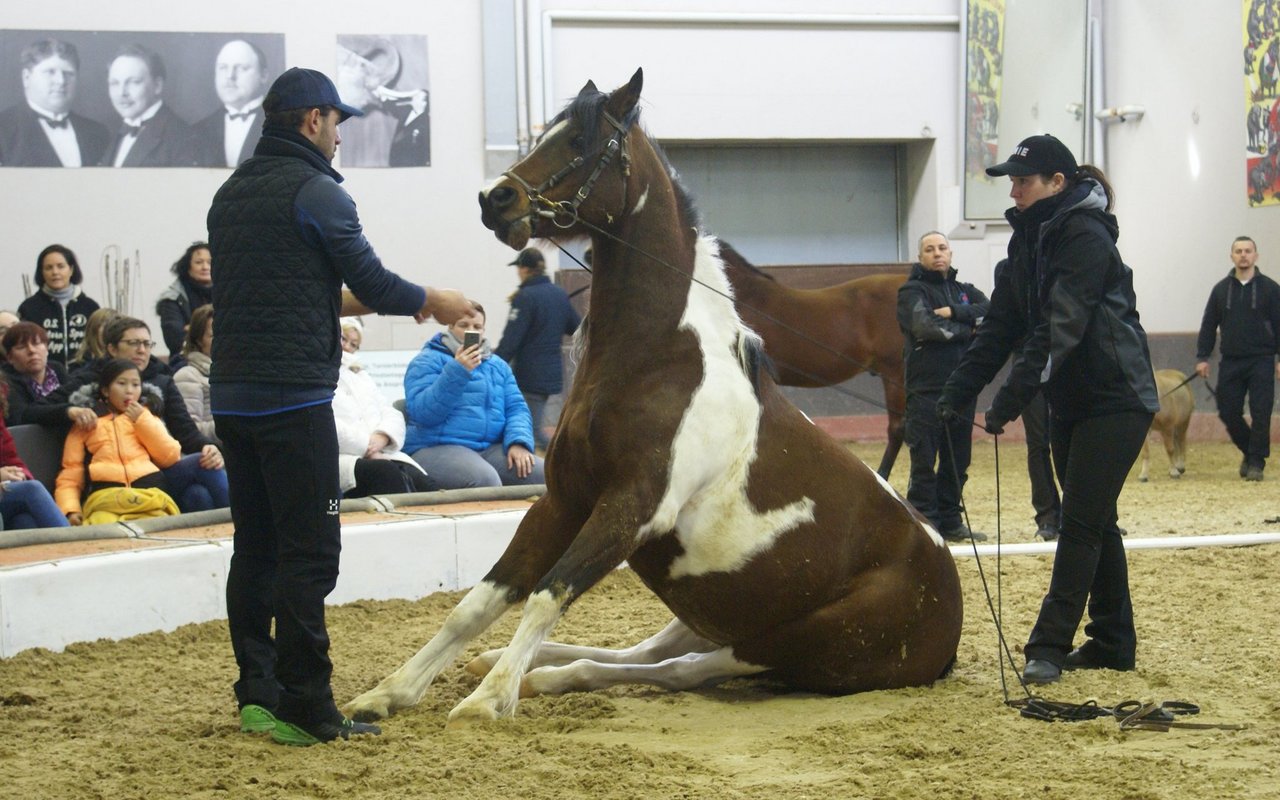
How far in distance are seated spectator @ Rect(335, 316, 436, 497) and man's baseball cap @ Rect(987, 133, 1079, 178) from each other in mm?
3714

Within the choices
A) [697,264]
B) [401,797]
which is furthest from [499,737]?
[697,264]

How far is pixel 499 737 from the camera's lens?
3.76 m

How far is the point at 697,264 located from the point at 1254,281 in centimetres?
942

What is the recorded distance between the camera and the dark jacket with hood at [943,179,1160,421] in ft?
14.8

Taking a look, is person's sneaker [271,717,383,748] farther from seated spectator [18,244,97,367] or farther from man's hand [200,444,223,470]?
seated spectator [18,244,97,367]

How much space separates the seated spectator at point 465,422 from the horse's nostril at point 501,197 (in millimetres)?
3120

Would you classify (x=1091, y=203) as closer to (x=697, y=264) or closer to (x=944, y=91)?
(x=697, y=264)

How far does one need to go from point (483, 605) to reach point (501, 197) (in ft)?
4.08

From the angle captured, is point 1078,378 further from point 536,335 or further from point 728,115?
point 728,115

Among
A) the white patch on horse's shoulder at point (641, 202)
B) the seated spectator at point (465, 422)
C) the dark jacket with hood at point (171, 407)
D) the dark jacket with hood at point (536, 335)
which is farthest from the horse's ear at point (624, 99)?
the dark jacket with hood at point (536, 335)

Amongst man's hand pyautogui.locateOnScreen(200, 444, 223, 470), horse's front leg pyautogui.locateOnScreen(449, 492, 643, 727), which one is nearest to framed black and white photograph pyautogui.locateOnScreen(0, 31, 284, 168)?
man's hand pyautogui.locateOnScreen(200, 444, 223, 470)

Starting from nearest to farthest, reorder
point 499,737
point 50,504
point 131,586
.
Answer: point 499,737 → point 131,586 → point 50,504

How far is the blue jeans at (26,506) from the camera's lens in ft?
19.8

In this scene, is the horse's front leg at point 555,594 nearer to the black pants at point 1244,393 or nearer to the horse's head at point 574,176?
the horse's head at point 574,176
